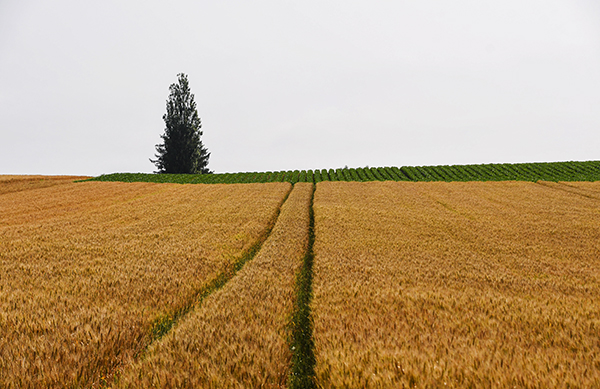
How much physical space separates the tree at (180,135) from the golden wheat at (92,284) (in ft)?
155

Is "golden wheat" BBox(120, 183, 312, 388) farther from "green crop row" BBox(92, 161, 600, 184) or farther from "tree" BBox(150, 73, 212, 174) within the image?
"tree" BBox(150, 73, 212, 174)

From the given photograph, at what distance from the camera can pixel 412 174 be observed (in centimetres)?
4647

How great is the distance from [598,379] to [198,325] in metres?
5.00

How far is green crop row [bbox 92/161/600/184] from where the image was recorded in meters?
41.7

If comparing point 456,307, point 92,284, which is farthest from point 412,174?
point 92,284

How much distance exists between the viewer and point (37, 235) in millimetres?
10008

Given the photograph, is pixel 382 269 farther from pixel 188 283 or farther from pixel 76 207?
pixel 76 207

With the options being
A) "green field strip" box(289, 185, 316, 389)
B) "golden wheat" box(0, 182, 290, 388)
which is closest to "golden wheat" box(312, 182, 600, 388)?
→ "green field strip" box(289, 185, 316, 389)

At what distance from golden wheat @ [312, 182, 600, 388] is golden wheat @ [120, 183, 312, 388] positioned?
631mm

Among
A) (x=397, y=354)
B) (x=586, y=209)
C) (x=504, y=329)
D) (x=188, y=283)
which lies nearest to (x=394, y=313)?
(x=397, y=354)

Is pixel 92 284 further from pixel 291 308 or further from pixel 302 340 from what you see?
pixel 302 340

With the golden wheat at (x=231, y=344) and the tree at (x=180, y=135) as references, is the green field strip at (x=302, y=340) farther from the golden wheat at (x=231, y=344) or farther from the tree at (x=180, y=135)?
the tree at (x=180, y=135)

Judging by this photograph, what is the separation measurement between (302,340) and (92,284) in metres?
4.72

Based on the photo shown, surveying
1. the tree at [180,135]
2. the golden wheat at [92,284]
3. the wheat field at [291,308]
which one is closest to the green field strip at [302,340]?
Answer: the wheat field at [291,308]
